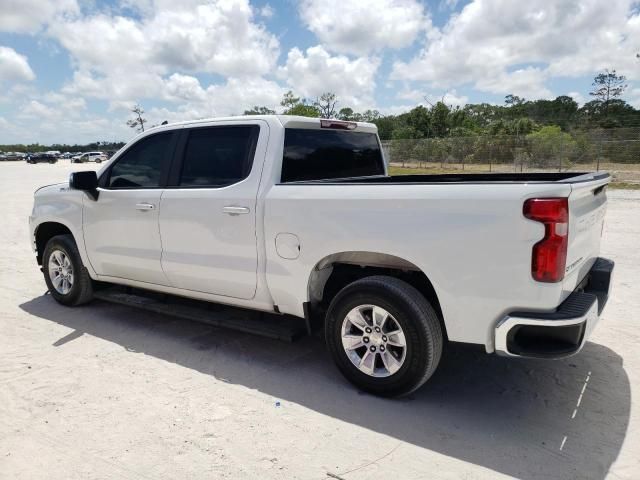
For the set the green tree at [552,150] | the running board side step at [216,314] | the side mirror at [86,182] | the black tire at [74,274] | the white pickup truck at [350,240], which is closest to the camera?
the white pickup truck at [350,240]

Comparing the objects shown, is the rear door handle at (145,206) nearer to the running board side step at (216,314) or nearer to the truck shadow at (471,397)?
the running board side step at (216,314)

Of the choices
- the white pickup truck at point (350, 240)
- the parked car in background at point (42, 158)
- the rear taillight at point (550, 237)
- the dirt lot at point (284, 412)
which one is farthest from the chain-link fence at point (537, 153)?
the parked car in background at point (42, 158)

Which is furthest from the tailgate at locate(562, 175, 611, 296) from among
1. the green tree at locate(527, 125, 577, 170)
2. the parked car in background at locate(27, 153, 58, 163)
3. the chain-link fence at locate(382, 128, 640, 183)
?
the parked car in background at locate(27, 153, 58, 163)

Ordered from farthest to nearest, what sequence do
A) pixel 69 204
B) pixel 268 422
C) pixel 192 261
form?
pixel 69 204 → pixel 192 261 → pixel 268 422

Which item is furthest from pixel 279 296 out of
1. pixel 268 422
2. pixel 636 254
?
pixel 636 254

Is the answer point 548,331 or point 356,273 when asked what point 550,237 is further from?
point 356,273

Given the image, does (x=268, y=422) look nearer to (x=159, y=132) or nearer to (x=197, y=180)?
(x=197, y=180)

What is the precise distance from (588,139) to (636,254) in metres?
19.1

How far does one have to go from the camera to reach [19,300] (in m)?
5.88

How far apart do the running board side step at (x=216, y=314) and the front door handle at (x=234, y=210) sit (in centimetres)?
94

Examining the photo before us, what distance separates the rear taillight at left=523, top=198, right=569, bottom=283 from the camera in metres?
2.71

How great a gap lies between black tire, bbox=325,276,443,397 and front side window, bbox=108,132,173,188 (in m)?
2.21

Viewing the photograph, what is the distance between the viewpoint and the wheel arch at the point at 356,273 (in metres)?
3.41

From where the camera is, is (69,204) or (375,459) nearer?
(375,459)
